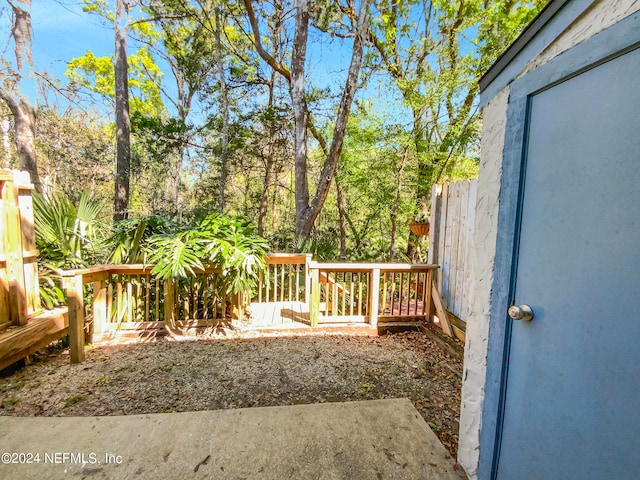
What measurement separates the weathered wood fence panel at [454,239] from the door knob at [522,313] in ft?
7.03

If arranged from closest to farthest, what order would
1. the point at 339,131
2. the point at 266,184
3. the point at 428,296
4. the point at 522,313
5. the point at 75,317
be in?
the point at 522,313
the point at 75,317
the point at 428,296
the point at 339,131
the point at 266,184

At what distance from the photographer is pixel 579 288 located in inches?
36.3

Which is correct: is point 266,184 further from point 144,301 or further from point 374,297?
point 374,297

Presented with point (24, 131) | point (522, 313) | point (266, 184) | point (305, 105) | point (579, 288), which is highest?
point (305, 105)

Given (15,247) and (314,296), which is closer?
(15,247)

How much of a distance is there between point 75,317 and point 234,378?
165cm

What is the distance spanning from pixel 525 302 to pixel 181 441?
187 centimetres

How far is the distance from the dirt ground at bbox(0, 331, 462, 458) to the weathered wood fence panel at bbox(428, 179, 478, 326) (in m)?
0.62

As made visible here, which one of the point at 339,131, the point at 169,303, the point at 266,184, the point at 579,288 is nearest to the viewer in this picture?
the point at 579,288

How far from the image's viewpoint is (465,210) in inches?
128

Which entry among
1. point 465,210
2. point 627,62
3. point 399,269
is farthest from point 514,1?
point 627,62

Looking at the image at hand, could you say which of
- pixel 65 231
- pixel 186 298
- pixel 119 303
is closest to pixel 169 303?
pixel 186 298

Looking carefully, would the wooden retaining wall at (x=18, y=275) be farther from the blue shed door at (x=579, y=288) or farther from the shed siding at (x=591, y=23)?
the shed siding at (x=591, y=23)

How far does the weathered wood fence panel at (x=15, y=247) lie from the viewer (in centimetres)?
255
